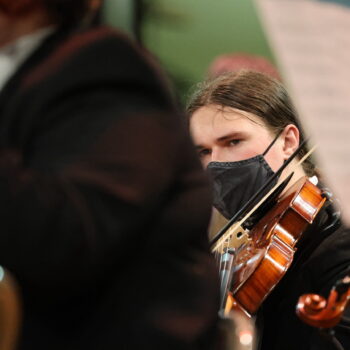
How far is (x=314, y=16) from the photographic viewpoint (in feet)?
2.43

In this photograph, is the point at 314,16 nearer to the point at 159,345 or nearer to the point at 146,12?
the point at 159,345

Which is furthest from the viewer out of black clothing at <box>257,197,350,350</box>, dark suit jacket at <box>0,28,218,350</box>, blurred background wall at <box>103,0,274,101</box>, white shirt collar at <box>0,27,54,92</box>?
blurred background wall at <box>103,0,274,101</box>

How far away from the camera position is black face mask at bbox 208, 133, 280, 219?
1.89 metres

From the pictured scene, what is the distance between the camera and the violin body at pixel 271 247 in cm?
174

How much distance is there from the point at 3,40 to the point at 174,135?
0.70 ft

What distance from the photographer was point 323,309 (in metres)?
1.46

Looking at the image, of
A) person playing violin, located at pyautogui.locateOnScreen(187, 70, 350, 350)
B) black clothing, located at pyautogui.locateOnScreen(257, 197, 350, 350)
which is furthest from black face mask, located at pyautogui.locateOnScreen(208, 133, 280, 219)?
black clothing, located at pyautogui.locateOnScreen(257, 197, 350, 350)

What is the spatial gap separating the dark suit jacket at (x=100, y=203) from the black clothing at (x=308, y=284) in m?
0.82

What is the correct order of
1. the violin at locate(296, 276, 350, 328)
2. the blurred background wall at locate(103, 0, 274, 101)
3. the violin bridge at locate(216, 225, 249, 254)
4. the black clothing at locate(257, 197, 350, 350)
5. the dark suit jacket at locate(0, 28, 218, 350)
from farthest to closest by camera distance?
the blurred background wall at locate(103, 0, 274, 101), the violin bridge at locate(216, 225, 249, 254), the black clothing at locate(257, 197, 350, 350), the violin at locate(296, 276, 350, 328), the dark suit jacket at locate(0, 28, 218, 350)

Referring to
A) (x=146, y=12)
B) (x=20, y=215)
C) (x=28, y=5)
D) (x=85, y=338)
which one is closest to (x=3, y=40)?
(x=28, y=5)

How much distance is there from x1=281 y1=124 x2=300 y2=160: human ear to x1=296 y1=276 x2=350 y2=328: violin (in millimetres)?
552

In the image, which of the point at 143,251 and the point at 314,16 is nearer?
the point at 314,16

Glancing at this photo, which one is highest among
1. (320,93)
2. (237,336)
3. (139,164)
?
(320,93)

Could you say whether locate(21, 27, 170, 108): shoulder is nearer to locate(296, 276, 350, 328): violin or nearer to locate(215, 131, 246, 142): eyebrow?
locate(296, 276, 350, 328): violin
